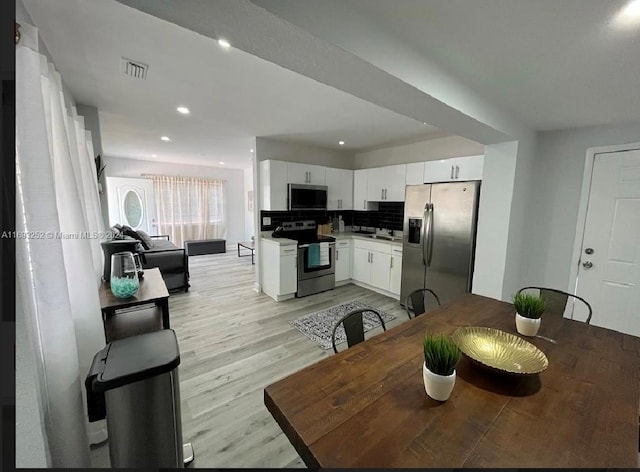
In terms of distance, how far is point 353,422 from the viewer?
84 cm

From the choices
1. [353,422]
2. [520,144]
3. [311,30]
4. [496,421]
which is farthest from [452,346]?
[520,144]

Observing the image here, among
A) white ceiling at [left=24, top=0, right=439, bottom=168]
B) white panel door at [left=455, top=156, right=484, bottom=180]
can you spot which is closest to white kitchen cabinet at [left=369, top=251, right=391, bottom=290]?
white panel door at [left=455, top=156, right=484, bottom=180]

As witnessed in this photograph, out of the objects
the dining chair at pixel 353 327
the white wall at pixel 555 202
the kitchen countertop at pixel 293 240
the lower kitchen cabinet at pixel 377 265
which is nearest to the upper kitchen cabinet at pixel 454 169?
the white wall at pixel 555 202

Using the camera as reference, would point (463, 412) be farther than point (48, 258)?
No

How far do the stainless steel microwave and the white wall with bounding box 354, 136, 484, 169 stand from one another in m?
1.14

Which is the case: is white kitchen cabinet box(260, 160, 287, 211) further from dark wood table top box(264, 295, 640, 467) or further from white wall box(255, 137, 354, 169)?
dark wood table top box(264, 295, 640, 467)

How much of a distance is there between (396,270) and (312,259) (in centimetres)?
130

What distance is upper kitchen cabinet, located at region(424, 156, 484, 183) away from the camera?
3.06 meters

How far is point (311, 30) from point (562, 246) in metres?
3.43

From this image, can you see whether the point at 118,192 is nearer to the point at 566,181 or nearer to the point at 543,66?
the point at 543,66

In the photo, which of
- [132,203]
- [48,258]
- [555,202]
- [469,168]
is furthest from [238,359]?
[132,203]

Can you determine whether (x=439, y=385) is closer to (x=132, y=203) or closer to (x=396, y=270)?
(x=396, y=270)

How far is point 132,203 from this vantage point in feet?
20.8

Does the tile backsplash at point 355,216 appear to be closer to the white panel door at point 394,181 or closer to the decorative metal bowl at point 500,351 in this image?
the white panel door at point 394,181
